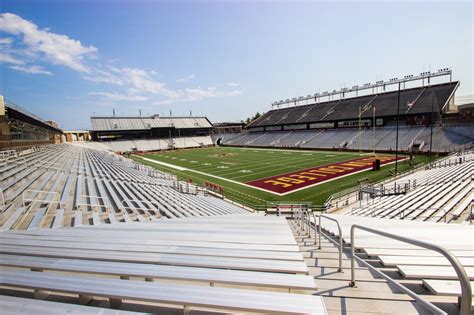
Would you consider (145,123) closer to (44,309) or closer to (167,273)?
(167,273)

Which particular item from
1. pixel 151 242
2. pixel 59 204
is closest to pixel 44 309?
pixel 151 242

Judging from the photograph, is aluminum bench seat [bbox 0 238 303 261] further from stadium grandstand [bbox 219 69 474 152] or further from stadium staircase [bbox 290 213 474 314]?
stadium grandstand [bbox 219 69 474 152]

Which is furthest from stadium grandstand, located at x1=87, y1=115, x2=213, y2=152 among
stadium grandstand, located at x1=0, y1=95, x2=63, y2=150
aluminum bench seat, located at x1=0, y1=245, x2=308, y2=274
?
aluminum bench seat, located at x1=0, y1=245, x2=308, y2=274

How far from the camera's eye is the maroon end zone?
21828mm

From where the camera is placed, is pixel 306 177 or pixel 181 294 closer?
pixel 181 294

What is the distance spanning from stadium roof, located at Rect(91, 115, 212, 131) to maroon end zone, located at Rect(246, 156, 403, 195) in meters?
57.5

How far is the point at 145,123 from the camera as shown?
246ft

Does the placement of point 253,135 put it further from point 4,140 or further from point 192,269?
point 192,269

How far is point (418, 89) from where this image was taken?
51.0 meters

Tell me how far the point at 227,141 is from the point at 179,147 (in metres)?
15.3

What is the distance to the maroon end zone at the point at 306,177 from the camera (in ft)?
71.6

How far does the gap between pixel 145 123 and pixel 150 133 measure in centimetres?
376

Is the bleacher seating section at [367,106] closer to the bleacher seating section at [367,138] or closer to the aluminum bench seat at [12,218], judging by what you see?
the bleacher seating section at [367,138]

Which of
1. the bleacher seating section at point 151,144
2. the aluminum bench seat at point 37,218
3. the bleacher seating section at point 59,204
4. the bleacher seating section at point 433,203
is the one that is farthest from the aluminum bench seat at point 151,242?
the bleacher seating section at point 151,144
